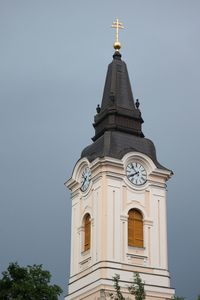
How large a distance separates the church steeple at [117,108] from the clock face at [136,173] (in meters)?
2.75

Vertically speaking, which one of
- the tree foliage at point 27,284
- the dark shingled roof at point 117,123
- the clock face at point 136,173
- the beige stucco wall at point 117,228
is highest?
the dark shingled roof at point 117,123

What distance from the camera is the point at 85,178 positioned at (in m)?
46.6

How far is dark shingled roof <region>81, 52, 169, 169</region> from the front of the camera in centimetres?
4578

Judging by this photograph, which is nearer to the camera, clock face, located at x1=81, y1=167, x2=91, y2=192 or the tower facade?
the tower facade

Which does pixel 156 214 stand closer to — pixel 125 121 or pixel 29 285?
pixel 125 121

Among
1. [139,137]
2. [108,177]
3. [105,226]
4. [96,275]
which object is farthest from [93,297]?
[139,137]

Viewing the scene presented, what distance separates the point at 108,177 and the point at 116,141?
102 inches

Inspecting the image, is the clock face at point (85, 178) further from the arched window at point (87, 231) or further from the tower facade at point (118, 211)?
the arched window at point (87, 231)

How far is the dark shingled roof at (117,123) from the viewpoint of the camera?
150ft

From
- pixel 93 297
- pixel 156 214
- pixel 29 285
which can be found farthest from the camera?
pixel 156 214

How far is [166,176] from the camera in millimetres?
46156

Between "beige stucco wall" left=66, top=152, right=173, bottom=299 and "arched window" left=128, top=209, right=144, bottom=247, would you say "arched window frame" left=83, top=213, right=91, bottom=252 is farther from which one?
"arched window" left=128, top=209, right=144, bottom=247

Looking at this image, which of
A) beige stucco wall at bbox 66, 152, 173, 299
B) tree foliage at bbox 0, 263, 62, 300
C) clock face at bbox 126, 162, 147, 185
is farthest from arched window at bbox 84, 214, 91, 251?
tree foliage at bbox 0, 263, 62, 300

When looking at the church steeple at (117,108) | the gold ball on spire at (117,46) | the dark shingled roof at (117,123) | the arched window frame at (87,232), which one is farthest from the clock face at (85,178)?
the gold ball on spire at (117,46)
